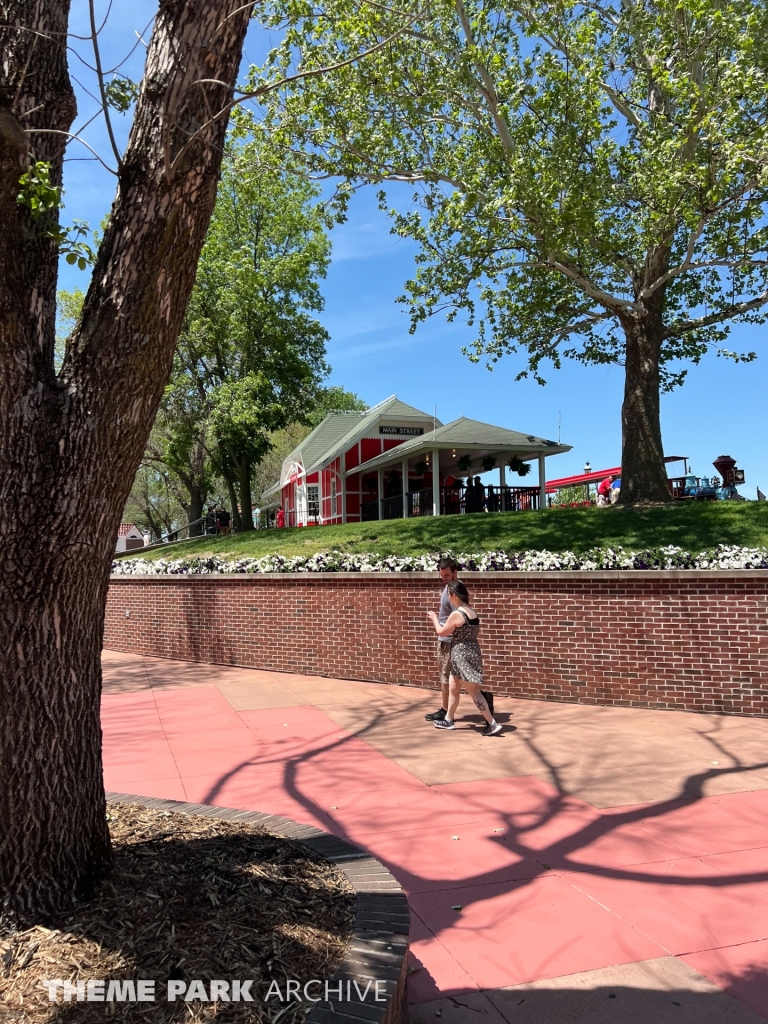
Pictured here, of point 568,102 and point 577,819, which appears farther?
point 568,102

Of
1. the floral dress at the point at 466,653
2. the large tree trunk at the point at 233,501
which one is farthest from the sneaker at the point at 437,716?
the large tree trunk at the point at 233,501

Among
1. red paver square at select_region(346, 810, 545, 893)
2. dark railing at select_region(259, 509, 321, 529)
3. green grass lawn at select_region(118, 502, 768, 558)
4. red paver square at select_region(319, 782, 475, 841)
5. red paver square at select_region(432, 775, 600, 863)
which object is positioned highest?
dark railing at select_region(259, 509, 321, 529)

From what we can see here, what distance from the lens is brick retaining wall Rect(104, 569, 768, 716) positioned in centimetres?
826

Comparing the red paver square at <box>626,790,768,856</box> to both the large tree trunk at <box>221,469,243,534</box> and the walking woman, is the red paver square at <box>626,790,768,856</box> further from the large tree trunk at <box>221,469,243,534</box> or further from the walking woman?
the large tree trunk at <box>221,469,243,534</box>

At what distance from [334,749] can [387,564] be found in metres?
4.29

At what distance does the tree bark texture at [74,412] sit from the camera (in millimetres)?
2957

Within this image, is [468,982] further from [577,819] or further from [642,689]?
[642,689]

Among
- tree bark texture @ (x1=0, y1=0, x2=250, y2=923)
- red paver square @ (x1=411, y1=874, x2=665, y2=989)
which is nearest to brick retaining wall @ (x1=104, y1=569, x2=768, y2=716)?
red paver square @ (x1=411, y1=874, x2=665, y2=989)

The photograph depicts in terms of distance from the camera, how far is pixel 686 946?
3.51 metres

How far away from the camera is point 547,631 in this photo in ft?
30.2

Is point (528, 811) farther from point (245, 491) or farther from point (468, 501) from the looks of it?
point (245, 491)

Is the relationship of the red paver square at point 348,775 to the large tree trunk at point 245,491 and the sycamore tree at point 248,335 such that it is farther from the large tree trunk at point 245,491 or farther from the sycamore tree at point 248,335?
the large tree trunk at point 245,491

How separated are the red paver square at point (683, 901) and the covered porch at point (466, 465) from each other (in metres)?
16.6

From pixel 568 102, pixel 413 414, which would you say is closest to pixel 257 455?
pixel 413 414
